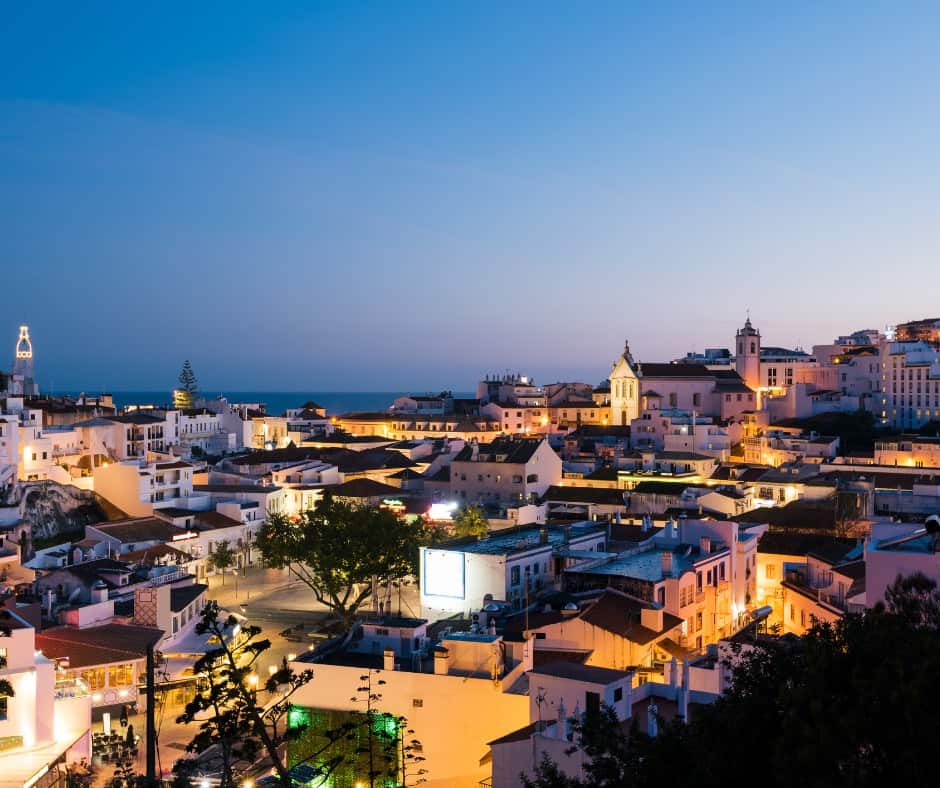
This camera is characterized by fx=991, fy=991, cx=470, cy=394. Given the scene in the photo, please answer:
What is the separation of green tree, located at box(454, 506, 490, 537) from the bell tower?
41354 millimetres

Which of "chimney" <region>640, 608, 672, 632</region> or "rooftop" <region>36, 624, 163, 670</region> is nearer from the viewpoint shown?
"chimney" <region>640, 608, 672, 632</region>

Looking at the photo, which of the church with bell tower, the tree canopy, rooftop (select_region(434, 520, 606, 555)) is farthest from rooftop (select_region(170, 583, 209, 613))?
the church with bell tower

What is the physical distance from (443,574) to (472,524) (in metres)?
11.2

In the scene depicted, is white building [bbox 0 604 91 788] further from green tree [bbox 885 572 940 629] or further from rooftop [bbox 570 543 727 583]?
green tree [bbox 885 572 940 629]

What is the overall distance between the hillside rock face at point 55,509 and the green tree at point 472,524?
52.0 feet

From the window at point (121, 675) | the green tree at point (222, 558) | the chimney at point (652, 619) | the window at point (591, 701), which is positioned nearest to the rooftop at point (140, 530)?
the green tree at point (222, 558)

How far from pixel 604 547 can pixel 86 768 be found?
48.6ft

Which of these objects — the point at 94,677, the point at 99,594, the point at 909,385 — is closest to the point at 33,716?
the point at 94,677

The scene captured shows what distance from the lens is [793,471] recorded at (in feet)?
146

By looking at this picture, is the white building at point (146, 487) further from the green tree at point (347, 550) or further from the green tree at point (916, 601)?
the green tree at point (916, 601)

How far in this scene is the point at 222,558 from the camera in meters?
36.4

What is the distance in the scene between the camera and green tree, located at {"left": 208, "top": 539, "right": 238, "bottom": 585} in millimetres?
36406

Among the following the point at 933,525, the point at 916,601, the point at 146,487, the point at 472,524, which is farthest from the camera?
the point at 146,487

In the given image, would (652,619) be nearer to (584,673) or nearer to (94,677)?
(584,673)
